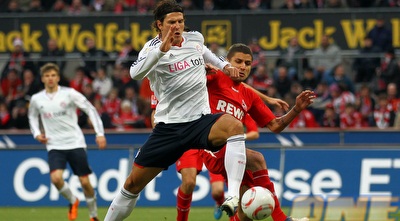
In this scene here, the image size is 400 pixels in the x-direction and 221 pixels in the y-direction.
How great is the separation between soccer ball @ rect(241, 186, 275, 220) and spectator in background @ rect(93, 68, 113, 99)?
1308 cm

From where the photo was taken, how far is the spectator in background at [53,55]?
22.6 meters

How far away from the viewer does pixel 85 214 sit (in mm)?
15453

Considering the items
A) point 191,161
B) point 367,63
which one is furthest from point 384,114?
point 191,161

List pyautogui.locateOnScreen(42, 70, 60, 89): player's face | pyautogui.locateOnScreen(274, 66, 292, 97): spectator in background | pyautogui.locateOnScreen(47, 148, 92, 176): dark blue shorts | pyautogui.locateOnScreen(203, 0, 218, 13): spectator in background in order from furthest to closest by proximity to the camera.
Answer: pyautogui.locateOnScreen(203, 0, 218, 13): spectator in background → pyautogui.locateOnScreen(274, 66, 292, 97): spectator in background → pyautogui.locateOnScreen(42, 70, 60, 89): player's face → pyautogui.locateOnScreen(47, 148, 92, 176): dark blue shorts

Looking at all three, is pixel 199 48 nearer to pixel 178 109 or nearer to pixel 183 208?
pixel 178 109

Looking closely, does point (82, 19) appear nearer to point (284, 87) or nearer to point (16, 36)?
point (16, 36)

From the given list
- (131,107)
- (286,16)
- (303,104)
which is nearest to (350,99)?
(286,16)

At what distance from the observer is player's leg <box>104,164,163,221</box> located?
9633 millimetres

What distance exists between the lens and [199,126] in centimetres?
944

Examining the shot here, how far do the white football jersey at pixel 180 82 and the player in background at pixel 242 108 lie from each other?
820 millimetres

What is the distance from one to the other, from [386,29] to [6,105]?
8838mm

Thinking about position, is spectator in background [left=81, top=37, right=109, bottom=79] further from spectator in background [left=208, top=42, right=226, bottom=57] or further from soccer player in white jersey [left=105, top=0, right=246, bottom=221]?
soccer player in white jersey [left=105, top=0, right=246, bottom=221]

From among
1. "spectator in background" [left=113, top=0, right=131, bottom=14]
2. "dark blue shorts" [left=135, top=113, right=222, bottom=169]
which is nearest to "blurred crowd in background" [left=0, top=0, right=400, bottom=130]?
"spectator in background" [left=113, top=0, right=131, bottom=14]

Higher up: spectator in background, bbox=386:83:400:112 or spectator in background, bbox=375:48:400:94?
spectator in background, bbox=375:48:400:94
